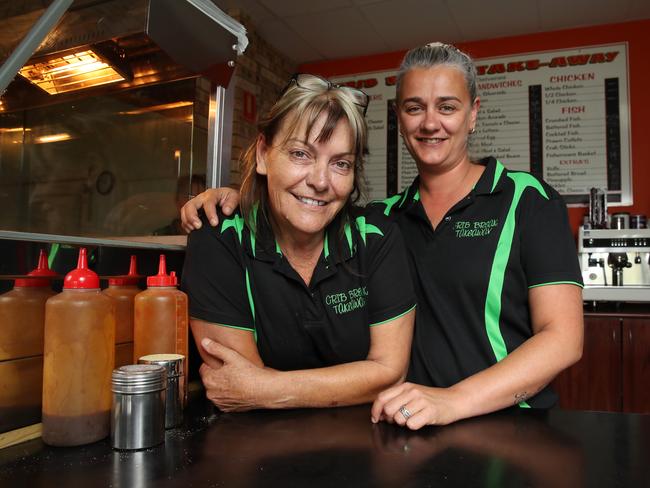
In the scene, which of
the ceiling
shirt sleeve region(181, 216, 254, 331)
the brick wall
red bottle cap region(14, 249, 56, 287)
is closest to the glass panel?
shirt sleeve region(181, 216, 254, 331)

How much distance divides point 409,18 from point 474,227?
2.63m

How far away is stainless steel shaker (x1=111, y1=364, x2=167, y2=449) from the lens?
81 cm

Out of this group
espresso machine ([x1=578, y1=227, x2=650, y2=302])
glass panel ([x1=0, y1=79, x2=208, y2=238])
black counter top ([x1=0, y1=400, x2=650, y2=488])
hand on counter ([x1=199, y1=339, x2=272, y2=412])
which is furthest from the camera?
espresso machine ([x1=578, y1=227, x2=650, y2=302])

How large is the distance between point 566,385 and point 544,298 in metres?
2.08

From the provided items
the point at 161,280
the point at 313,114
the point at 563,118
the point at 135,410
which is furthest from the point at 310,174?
the point at 563,118

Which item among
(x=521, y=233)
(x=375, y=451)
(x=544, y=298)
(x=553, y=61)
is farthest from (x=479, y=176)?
(x=553, y=61)

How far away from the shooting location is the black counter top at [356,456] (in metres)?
0.69

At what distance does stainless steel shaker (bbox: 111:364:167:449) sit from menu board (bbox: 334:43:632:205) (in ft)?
9.64

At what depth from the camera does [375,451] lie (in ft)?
2.60

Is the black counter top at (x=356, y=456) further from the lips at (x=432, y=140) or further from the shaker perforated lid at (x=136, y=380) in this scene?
the lips at (x=432, y=140)

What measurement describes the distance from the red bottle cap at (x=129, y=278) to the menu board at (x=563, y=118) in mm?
2644

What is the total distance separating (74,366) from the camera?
2.80 ft

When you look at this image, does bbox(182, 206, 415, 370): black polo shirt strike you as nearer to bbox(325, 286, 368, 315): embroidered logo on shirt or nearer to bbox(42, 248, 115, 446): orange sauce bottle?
bbox(325, 286, 368, 315): embroidered logo on shirt

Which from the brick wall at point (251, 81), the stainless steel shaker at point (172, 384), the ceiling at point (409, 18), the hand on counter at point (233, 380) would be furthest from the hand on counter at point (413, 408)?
the ceiling at point (409, 18)
